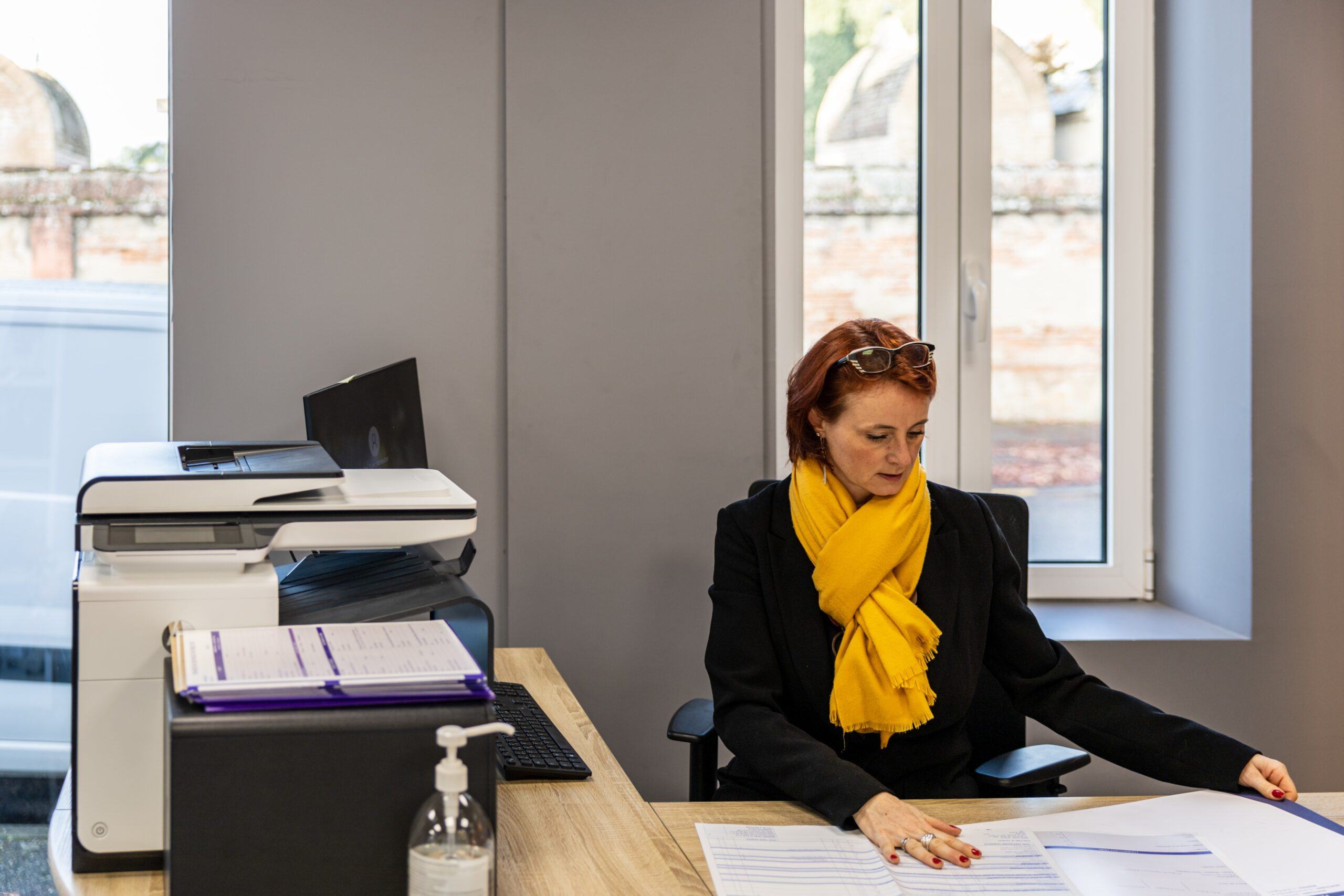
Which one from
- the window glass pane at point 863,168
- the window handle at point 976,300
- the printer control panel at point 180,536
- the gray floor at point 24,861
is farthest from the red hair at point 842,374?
the gray floor at point 24,861

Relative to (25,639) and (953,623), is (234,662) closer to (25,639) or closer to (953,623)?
(953,623)

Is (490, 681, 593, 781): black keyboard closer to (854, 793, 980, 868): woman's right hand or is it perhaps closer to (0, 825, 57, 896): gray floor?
(854, 793, 980, 868): woman's right hand

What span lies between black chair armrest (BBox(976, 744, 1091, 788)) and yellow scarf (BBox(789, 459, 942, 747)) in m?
0.18

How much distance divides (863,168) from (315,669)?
2.14 metres

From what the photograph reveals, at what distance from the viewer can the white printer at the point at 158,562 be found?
46.4 inches

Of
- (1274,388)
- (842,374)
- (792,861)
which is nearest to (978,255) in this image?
(1274,388)

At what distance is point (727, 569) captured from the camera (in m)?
1.74

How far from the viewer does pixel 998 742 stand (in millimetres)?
1945

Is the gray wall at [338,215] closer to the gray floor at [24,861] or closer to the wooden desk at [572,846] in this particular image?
the gray floor at [24,861]

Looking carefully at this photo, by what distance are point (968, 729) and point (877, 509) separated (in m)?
0.51

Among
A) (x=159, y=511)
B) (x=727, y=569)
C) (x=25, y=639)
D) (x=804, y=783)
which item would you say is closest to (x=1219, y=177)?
(x=727, y=569)

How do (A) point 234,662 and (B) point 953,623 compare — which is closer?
(A) point 234,662

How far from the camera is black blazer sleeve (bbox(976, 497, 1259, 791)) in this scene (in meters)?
1.47

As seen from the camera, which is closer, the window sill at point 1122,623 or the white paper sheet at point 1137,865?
the white paper sheet at point 1137,865
